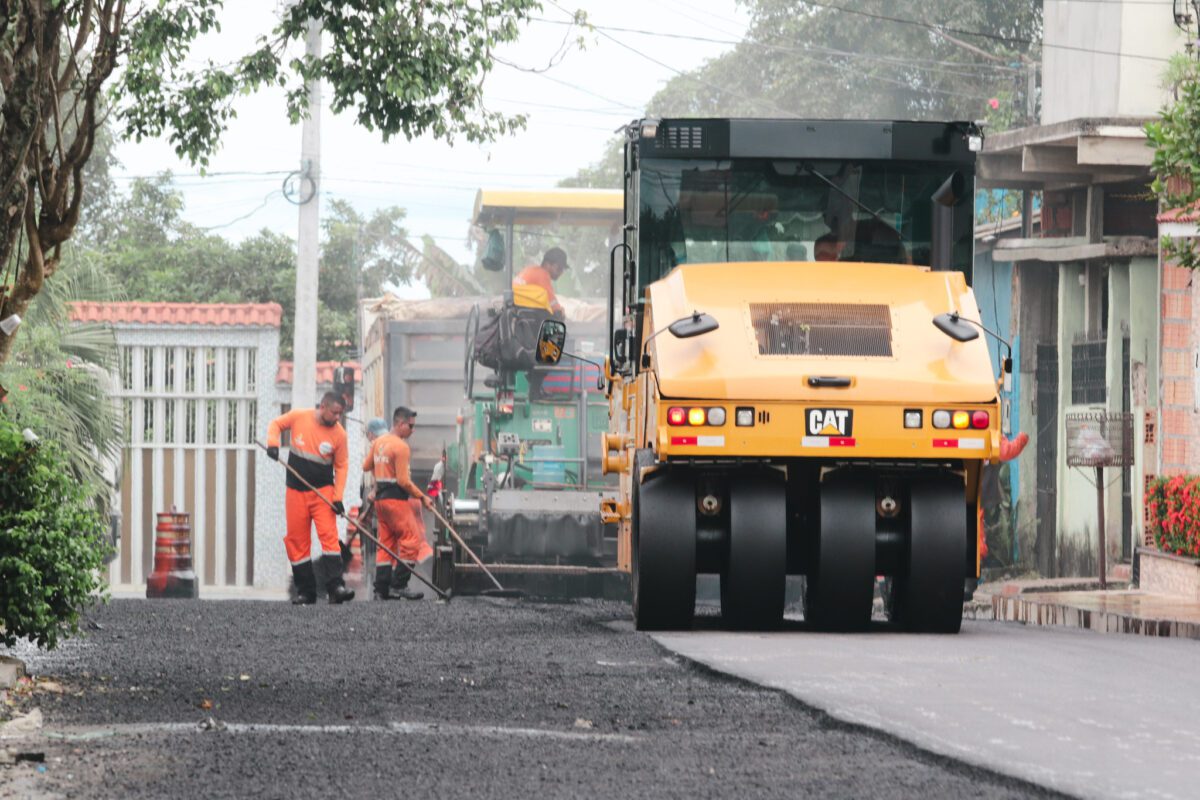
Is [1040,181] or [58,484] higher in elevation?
[1040,181]

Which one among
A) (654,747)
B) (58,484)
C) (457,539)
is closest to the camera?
(654,747)

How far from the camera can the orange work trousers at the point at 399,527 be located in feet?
53.8

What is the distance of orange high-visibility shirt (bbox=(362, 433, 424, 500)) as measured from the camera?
53.9 ft

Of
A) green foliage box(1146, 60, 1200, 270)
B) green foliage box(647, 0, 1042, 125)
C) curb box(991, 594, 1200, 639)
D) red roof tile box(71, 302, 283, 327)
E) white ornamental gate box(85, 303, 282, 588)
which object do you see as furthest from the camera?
green foliage box(647, 0, 1042, 125)

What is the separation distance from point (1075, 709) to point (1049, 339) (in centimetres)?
1500

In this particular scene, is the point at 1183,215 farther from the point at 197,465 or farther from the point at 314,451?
the point at 197,465

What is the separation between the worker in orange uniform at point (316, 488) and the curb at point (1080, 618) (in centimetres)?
489

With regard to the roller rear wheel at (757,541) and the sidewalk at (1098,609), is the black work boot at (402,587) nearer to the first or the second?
the sidewalk at (1098,609)

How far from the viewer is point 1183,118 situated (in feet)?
42.6

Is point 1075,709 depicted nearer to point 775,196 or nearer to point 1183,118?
point 775,196

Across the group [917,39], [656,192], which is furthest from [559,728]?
[917,39]

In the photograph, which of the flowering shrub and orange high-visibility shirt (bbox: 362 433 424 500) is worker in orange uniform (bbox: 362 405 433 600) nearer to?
orange high-visibility shirt (bbox: 362 433 424 500)

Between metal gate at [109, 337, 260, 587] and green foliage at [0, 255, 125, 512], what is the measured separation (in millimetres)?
7796

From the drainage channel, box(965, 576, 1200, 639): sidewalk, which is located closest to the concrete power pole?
box(965, 576, 1200, 639): sidewalk
